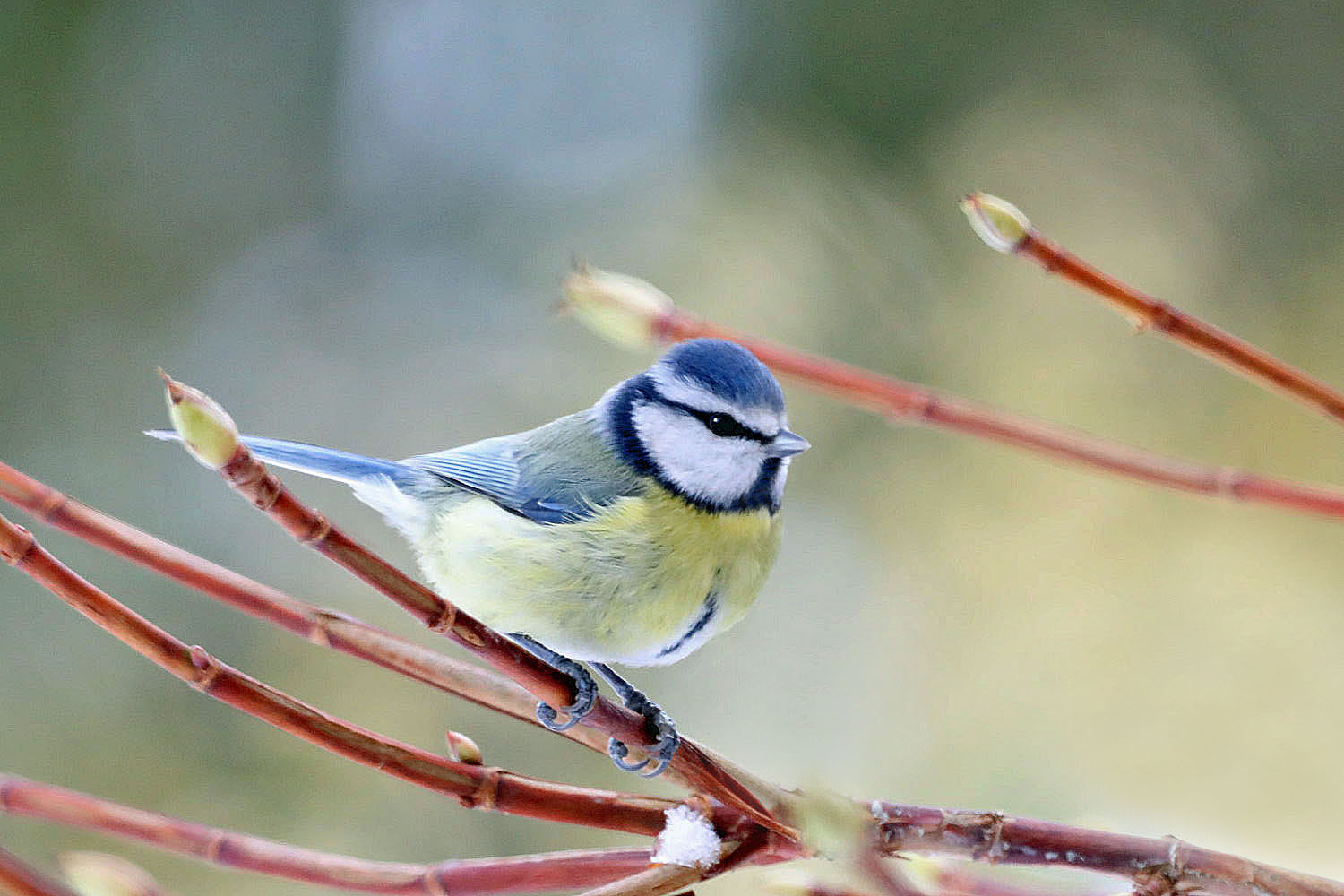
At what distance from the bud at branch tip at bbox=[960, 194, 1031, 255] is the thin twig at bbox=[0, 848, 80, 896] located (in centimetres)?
48

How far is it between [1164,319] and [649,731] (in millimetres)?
343

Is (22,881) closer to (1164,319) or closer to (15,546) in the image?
(15,546)

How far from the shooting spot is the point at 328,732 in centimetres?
51

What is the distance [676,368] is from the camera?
3.08 ft

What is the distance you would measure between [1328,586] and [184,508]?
1.80 m

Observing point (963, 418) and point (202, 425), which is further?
point (963, 418)

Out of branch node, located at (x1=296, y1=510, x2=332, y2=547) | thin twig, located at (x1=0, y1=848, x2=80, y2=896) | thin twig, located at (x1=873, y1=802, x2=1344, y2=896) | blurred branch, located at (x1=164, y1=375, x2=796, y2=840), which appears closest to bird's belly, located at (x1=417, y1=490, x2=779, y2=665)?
blurred branch, located at (x1=164, y1=375, x2=796, y2=840)

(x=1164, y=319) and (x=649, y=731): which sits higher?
(x=1164, y=319)

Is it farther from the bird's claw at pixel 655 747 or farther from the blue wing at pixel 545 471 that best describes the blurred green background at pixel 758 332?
the bird's claw at pixel 655 747

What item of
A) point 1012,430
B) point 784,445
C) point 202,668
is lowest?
point 202,668

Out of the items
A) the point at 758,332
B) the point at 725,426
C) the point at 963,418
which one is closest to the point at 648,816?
the point at 963,418

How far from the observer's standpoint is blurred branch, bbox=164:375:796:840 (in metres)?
0.40

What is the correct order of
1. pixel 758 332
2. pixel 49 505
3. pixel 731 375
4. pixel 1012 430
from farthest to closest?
pixel 758 332 → pixel 731 375 → pixel 1012 430 → pixel 49 505

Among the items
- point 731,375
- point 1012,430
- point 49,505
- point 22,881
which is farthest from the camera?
point 731,375
